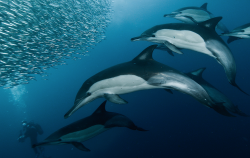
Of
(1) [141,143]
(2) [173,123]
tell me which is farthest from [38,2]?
(2) [173,123]

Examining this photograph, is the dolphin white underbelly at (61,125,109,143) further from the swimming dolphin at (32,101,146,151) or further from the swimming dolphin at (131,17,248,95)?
the swimming dolphin at (131,17,248,95)

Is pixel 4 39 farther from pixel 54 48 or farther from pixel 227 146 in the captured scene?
pixel 227 146

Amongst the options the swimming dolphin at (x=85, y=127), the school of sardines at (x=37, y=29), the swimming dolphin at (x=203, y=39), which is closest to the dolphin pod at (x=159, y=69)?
the swimming dolphin at (x=203, y=39)

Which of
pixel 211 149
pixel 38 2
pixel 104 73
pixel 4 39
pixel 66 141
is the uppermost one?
pixel 38 2

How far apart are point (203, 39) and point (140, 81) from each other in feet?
4.79

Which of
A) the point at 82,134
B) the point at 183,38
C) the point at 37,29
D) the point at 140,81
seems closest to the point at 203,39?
the point at 183,38

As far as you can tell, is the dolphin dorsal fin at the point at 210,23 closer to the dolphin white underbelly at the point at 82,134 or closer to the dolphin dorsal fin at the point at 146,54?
the dolphin dorsal fin at the point at 146,54

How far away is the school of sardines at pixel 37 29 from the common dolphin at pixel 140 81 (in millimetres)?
6296

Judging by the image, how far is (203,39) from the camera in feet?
8.20

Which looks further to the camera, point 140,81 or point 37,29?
point 37,29

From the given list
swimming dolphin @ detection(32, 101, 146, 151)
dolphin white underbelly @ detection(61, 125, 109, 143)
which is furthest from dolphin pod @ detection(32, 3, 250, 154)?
dolphin white underbelly @ detection(61, 125, 109, 143)

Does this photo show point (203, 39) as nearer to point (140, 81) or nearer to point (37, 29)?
point (140, 81)

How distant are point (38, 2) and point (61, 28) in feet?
6.29

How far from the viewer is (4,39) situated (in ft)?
21.3
